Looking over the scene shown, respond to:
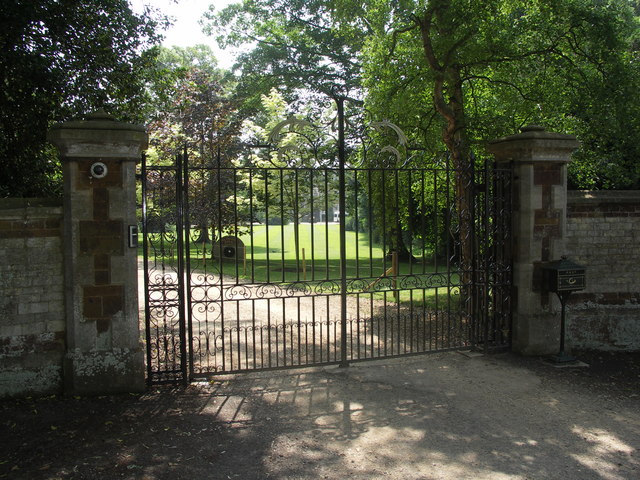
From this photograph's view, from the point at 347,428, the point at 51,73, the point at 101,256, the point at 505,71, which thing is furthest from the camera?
the point at 505,71

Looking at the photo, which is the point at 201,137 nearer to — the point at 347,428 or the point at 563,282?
the point at 563,282

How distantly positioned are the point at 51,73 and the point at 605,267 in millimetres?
7809

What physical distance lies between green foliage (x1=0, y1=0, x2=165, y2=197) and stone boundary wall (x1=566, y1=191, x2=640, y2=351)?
6.77 metres

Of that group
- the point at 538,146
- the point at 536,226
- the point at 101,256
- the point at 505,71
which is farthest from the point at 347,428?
the point at 505,71

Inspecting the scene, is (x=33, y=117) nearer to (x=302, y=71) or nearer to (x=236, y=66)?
(x=302, y=71)

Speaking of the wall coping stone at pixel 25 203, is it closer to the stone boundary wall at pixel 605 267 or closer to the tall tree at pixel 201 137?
the stone boundary wall at pixel 605 267

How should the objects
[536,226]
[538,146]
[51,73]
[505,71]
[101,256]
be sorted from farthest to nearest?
[505,71]
[51,73]
[536,226]
[538,146]
[101,256]

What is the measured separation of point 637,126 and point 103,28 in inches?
321

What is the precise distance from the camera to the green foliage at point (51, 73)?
6.36m

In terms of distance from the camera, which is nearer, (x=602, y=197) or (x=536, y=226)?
(x=536, y=226)

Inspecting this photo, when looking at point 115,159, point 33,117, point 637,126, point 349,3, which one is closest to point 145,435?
point 115,159

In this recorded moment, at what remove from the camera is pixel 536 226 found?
640 cm

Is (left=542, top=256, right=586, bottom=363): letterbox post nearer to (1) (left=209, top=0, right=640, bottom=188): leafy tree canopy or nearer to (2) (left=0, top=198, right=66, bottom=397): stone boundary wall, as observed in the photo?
(1) (left=209, top=0, right=640, bottom=188): leafy tree canopy

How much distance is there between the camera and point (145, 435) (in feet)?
14.2
